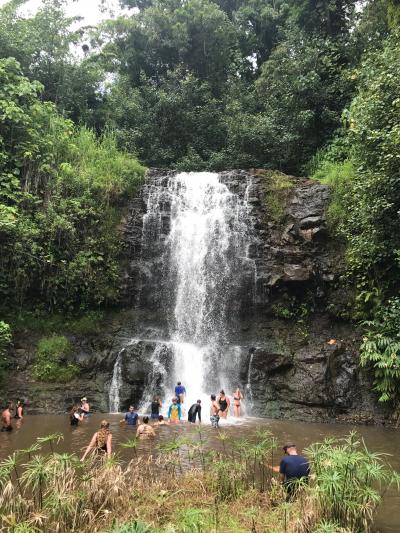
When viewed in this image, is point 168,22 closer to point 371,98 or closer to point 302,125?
point 302,125

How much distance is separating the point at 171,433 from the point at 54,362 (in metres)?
6.15

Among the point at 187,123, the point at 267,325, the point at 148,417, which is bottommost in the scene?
the point at 148,417

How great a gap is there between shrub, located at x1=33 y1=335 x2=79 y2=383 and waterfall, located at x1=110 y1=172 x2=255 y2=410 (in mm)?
1615

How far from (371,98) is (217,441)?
1233cm

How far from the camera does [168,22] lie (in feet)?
96.3

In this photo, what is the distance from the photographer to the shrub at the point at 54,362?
15148mm

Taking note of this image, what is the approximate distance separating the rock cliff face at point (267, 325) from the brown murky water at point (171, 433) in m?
1.27

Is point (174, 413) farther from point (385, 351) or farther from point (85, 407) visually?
point (385, 351)

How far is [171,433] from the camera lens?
1112cm

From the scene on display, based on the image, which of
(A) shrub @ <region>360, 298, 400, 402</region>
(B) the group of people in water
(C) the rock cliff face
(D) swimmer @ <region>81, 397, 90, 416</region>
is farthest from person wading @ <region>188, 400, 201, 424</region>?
(A) shrub @ <region>360, 298, 400, 402</region>

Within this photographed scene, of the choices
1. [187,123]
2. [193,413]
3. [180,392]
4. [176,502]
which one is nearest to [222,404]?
[193,413]

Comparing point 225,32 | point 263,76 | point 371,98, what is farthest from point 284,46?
point 371,98

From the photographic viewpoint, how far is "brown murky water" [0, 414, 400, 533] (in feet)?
31.8

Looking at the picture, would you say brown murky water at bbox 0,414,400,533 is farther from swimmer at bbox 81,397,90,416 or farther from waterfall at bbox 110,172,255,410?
waterfall at bbox 110,172,255,410
